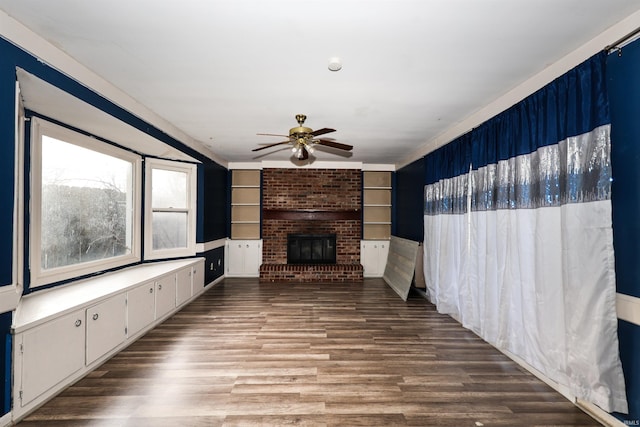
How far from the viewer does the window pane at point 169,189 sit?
14.6 ft

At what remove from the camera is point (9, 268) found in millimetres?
1853

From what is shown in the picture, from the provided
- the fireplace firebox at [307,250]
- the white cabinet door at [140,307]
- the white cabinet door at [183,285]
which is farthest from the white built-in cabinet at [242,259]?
the white cabinet door at [140,307]

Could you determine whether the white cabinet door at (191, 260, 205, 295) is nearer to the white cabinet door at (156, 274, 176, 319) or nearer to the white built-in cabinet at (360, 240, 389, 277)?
the white cabinet door at (156, 274, 176, 319)

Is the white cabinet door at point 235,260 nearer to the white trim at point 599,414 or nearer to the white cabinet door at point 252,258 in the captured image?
the white cabinet door at point 252,258

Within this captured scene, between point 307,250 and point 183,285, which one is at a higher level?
point 307,250

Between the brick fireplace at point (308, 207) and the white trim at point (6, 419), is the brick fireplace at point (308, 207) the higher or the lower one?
the higher one

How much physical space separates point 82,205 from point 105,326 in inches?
58.1

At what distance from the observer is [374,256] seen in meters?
6.48

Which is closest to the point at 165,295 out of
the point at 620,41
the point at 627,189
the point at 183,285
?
the point at 183,285

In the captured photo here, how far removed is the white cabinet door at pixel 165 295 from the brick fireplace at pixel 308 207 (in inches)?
97.4

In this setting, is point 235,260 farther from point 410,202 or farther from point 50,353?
point 50,353

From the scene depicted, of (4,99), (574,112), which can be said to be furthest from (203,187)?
(574,112)

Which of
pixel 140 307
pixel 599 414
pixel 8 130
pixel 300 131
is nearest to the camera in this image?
pixel 8 130

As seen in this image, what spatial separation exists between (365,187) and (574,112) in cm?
462
